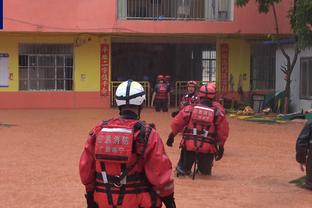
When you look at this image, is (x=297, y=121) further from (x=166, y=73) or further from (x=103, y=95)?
(x=166, y=73)

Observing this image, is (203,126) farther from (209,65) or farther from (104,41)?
(209,65)

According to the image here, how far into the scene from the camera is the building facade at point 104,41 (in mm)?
24734

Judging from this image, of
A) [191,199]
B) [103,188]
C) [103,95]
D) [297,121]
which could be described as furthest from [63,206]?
[103,95]

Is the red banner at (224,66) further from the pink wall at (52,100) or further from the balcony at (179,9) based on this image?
the pink wall at (52,100)

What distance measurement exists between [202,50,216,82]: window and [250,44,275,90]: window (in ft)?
5.51

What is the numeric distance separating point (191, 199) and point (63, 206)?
1602 millimetres

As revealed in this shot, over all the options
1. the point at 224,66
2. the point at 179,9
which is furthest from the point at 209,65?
the point at 179,9

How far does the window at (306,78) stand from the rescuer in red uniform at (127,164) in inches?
747

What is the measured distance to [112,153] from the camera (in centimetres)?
439

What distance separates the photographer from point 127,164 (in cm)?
445

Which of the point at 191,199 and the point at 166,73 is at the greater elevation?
the point at 166,73

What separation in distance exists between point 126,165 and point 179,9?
2192 cm

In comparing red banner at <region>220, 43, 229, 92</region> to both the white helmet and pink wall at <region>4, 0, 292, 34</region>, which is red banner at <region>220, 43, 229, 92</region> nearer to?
pink wall at <region>4, 0, 292, 34</region>

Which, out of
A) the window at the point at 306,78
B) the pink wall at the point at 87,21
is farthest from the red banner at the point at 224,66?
the window at the point at 306,78
